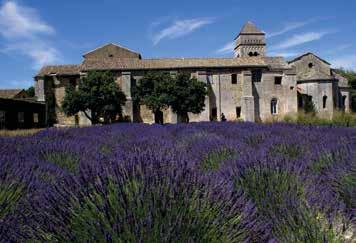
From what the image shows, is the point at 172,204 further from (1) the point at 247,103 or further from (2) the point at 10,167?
(1) the point at 247,103

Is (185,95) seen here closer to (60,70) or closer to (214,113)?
(214,113)

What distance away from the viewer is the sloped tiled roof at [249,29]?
49281mm

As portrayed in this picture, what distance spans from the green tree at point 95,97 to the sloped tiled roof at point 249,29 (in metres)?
22.0

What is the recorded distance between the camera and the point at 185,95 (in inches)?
1246

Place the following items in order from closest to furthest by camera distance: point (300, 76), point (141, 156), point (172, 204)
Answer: point (172, 204) < point (141, 156) < point (300, 76)

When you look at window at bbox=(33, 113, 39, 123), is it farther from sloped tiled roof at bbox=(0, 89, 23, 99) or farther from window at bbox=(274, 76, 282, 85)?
window at bbox=(274, 76, 282, 85)

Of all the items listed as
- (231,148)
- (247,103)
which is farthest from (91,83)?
(231,148)

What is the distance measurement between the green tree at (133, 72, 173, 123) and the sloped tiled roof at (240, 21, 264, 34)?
743 inches

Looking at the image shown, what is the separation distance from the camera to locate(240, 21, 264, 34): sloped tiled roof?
162 feet

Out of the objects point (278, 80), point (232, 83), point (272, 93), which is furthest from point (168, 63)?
point (278, 80)

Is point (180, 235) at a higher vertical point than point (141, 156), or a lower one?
lower

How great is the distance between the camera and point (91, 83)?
108ft

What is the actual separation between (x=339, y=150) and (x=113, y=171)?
103 inches

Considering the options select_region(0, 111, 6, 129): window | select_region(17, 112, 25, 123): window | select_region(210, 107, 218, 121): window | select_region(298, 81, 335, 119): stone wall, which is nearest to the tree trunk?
select_region(210, 107, 218, 121): window
